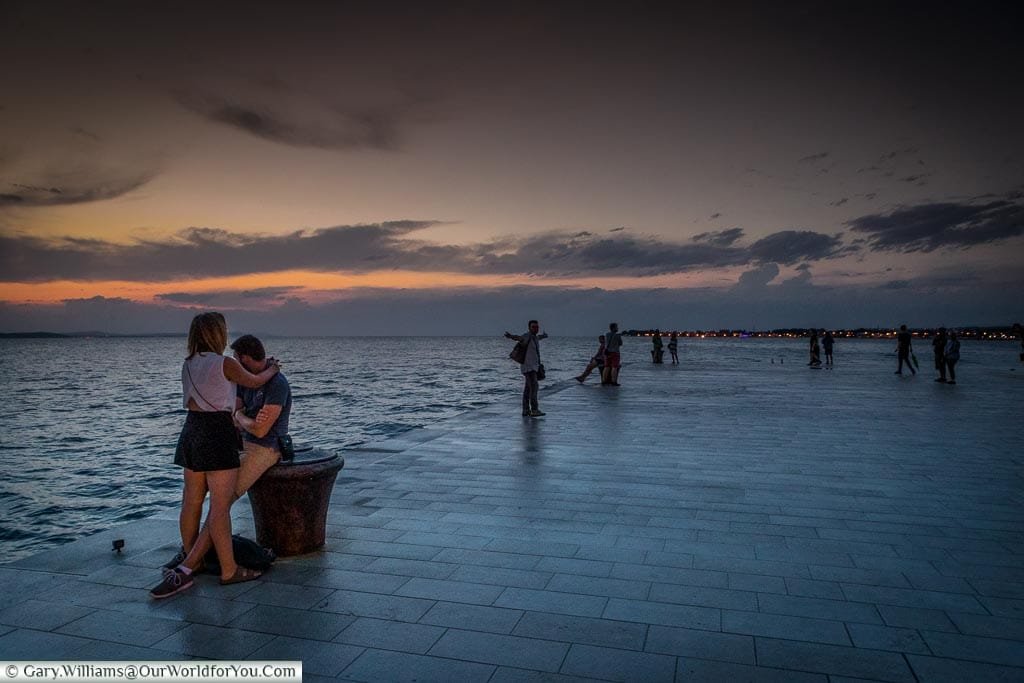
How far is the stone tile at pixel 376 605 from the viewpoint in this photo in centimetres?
388

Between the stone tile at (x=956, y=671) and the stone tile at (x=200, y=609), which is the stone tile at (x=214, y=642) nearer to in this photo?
the stone tile at (x=200, y=609)

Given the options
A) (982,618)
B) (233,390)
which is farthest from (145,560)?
(982,618)

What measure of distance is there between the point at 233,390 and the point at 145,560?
175 centimetres

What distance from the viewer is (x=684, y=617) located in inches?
150

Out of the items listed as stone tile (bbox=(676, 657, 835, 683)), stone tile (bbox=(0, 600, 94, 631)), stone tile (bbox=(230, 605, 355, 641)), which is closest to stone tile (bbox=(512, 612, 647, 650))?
stone tile (bbox=(676, 657, 835, 683))

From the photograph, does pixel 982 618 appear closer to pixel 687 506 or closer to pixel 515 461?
pixel 687 506

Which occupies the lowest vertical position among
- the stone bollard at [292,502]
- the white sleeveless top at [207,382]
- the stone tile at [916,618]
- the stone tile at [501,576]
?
the stone tile at [501,576]

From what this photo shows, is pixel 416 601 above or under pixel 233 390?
under

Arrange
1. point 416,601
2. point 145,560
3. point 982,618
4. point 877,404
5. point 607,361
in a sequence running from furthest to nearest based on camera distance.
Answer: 1. point 607,361
2. point 877,404
3. point 145,560
4. point 416,601
5. point 982,618

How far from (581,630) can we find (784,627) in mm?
1221

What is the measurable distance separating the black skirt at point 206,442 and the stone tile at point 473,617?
1.83 metres

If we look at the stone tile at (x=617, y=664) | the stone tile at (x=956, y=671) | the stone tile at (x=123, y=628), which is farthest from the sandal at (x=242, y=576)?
the stone tile at (x=956, y=671)

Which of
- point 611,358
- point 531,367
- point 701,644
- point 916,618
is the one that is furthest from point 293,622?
point 611,358

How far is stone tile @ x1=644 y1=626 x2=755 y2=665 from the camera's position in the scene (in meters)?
3.36
